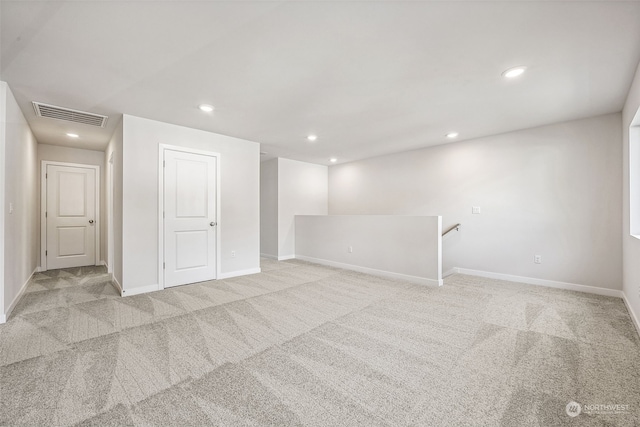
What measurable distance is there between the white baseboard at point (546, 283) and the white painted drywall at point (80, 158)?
7429 mm

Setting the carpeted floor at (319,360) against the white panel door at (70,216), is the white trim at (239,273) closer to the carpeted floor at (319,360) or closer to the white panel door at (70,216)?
the carpeted floor at (319,360)

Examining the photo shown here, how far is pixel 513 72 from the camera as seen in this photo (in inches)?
100

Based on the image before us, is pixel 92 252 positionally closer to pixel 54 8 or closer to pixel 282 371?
pixel 54 8

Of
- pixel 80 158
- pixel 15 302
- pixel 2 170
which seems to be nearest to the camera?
pixel 2 170

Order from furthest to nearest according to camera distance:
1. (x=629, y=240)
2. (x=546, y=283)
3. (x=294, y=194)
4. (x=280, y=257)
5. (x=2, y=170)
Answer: (x=294, y=194) < (x=280, y=257) < (x=546, y=283) < (x=629, y=240) < (x=2, y=170)

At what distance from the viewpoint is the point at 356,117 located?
378 centimetres

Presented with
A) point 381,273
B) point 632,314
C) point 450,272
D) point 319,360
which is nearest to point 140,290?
point 319,360

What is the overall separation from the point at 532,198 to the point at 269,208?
526cm

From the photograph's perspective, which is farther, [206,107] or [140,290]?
[140,290]

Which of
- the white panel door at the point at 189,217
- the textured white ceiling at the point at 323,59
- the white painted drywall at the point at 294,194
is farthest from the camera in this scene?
the white painted drywall at the point at 294,194

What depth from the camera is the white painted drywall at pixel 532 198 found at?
3.64 metres

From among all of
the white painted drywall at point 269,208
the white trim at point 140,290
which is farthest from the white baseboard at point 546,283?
the white trim at point 140,290

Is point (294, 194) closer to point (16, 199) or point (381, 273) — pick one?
point (381, 273)

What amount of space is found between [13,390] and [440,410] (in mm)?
2635
